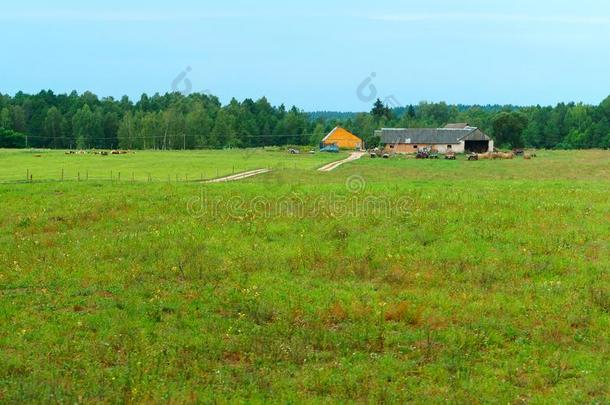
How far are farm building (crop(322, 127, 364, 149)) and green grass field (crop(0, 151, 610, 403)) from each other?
118 m

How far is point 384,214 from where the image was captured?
22.9 m

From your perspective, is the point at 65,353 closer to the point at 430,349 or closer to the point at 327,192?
the point at 430,349

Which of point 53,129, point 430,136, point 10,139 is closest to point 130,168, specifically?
point 430,136

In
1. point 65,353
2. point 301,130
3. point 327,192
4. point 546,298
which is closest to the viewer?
point 65,353

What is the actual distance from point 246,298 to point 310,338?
2.85 metres

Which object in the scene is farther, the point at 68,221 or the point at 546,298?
the point at 68,221

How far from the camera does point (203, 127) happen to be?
16112cm

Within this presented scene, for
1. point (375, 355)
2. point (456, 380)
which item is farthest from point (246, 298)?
point (456, 380)

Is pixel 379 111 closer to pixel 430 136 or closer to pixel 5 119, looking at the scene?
pixel 430 136

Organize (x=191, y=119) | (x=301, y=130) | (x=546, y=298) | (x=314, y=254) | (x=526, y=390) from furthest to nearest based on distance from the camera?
1. (x=301, y=130)
2. (x=191, y=119)
3. (x=314, y=254)
4. (x=546, y=298)
5. (x=526, y=390)

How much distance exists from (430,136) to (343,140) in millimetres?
29794

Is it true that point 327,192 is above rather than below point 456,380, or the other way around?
above

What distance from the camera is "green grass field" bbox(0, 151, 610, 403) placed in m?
10.8

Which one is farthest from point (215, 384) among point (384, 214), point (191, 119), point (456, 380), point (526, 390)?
point (191, 119)
